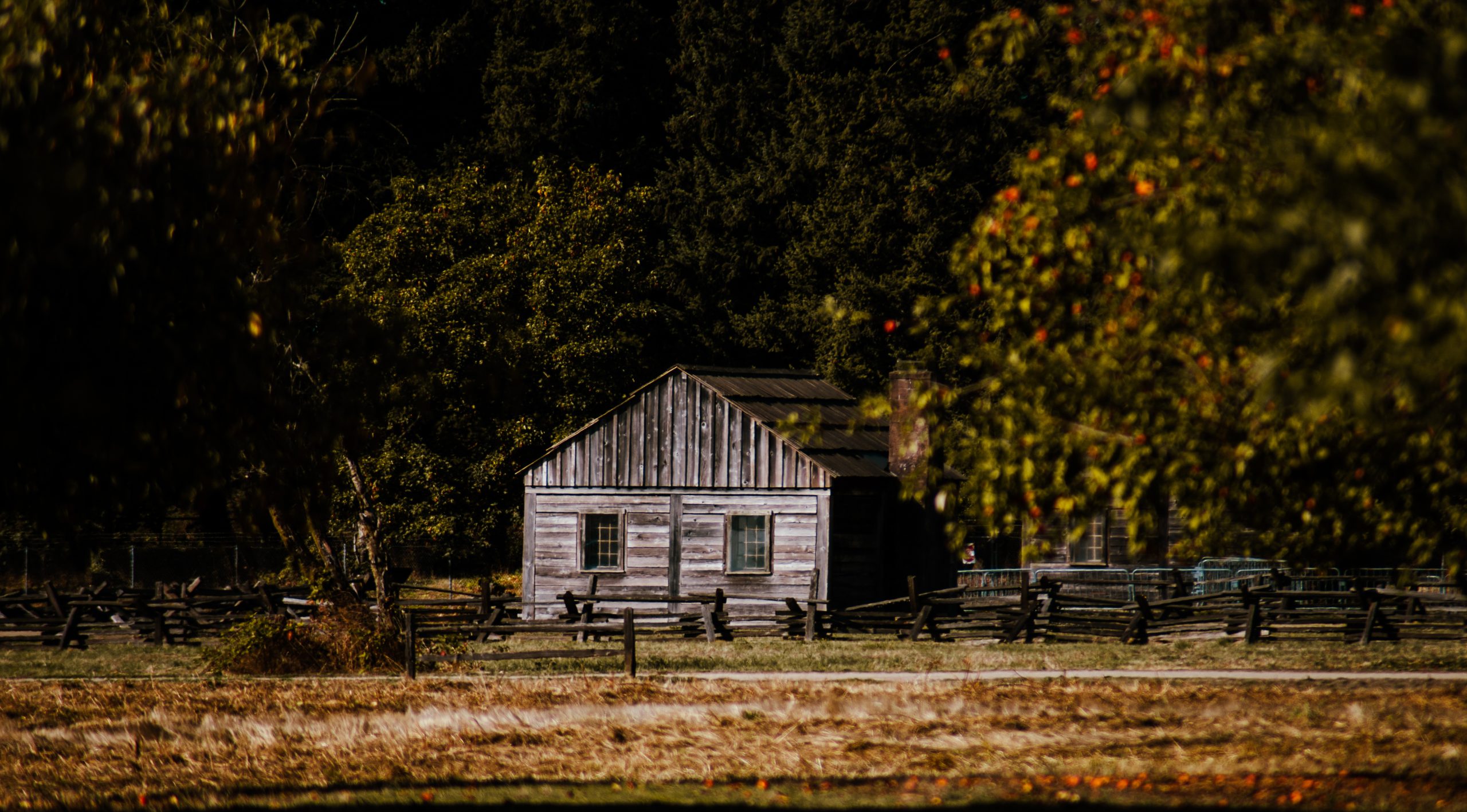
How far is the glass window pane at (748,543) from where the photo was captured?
2947cm

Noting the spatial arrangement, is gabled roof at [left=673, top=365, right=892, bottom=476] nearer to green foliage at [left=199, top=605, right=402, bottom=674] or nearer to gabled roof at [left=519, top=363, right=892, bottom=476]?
gabled roof at [left=519, top=363, right=892, bottom=476]

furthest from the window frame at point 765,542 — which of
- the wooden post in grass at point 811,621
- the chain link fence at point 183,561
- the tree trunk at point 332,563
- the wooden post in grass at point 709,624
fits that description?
the chain link fence at point 183,561

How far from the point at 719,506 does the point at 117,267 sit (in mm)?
21947

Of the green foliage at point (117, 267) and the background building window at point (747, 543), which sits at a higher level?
the green foliage at point (117, 267)

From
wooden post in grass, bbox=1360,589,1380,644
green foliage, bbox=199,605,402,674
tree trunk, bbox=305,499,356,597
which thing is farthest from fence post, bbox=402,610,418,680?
wooden post in grass, bbox=1360,589,1380,644

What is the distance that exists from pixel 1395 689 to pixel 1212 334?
1029 centimetres

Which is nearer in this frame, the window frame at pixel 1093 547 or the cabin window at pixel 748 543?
the cabin window at pixel 748 543

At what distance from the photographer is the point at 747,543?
97.1 feet

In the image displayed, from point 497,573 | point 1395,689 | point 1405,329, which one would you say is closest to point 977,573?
point 497,573

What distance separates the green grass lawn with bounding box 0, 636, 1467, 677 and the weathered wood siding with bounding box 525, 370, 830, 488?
4960 millimetres

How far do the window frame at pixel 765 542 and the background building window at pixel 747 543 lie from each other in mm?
12

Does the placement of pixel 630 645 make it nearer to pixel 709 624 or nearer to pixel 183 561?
pixel 709 624

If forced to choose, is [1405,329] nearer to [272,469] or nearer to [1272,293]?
[1272,293]

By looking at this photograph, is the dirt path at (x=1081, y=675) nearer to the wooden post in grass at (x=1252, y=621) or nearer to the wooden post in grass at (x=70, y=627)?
the wooden post in grass at (x=1252, y=621)
